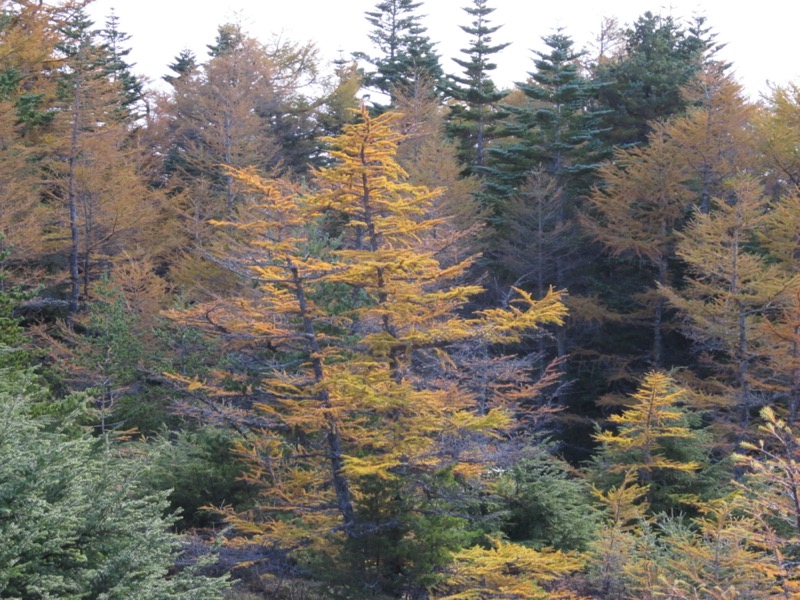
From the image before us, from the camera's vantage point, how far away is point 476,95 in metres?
33.5

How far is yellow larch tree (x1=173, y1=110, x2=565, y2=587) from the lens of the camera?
A: 9.98m

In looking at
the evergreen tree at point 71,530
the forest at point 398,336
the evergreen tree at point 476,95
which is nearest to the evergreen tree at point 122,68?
the forest at point 398,336

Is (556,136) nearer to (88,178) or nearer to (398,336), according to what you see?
(88,178)

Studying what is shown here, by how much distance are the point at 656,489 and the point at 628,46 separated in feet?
75.3

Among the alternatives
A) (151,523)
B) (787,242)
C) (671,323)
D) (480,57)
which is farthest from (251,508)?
(480,57)

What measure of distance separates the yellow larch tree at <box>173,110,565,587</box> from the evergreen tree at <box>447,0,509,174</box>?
22353 mm

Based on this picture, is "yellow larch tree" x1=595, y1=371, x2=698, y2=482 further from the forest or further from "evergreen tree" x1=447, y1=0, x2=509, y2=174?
"evergreen tree" x1=447, y1=0, x2=509, y2=174

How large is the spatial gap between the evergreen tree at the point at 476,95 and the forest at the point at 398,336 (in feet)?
0.50

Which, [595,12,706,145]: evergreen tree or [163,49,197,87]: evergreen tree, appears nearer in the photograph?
[595,12,706,145]: evergreen tree

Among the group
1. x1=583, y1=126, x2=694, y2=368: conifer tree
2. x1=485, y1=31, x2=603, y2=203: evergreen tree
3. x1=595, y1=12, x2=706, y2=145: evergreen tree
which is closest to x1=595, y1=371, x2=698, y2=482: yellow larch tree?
x1=583, y1=126, x2=694, y2=368: conifer tree

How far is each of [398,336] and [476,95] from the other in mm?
24671

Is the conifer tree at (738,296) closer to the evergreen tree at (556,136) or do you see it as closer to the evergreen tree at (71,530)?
the evergreen tree at (556,136)

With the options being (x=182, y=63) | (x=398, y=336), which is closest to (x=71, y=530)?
(x=398, y=336)

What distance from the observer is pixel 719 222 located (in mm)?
18531
